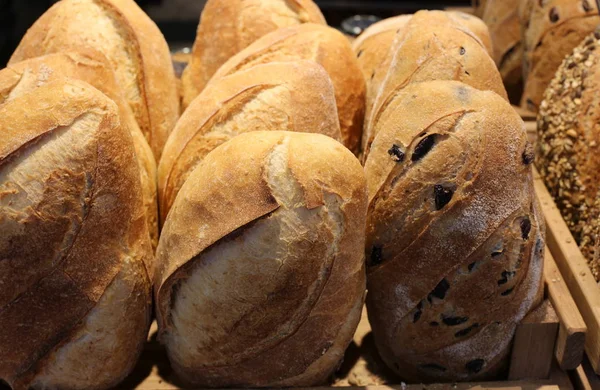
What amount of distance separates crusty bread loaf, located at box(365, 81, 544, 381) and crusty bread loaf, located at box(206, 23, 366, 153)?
26 centimetres

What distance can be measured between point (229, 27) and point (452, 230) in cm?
82

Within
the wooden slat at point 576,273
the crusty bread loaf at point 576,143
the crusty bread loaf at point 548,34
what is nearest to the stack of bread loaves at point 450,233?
the wooden slat at point 576,273

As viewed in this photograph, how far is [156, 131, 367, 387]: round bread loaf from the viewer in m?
0.96

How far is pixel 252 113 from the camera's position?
4.00ft

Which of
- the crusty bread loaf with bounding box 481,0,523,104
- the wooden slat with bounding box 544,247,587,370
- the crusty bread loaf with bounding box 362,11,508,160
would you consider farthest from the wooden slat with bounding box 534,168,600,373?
the crusty bread loaf with bounding box 481,0,523,104

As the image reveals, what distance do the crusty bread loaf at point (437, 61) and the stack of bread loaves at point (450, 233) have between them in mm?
86

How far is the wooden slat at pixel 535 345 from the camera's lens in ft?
3.75

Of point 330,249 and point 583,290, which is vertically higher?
point 330,249

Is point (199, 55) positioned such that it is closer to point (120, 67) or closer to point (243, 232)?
point (120, 67)

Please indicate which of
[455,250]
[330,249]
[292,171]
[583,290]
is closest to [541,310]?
[583,290]

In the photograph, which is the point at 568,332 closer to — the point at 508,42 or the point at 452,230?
the point at 452,230

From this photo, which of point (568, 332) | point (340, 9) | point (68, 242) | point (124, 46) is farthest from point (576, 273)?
point (340, 9)

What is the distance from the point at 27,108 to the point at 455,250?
69 cm

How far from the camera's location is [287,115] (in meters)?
1.21
